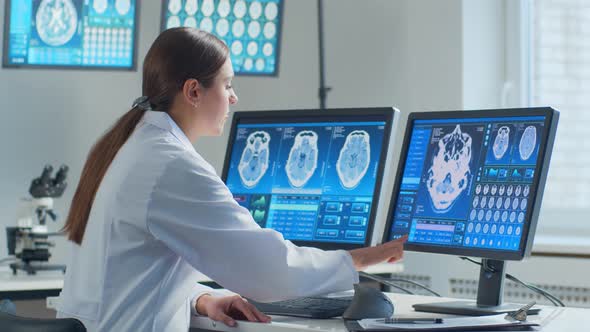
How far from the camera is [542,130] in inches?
78.8

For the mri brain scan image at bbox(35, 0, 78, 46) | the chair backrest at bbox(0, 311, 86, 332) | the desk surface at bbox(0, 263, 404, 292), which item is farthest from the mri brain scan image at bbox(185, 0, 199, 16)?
the chair backrest at bbox(0, 311, 86, 332)

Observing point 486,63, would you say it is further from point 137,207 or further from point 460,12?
point 137,207

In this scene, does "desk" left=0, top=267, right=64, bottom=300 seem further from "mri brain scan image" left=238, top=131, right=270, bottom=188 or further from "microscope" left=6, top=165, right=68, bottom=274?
"mri brain scan image" left=238, top=131, right=270, bottom=188

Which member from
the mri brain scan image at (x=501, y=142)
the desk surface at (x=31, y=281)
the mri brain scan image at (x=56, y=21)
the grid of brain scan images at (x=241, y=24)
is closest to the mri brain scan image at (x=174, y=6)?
the grid of brain scan images at (x=241, y=24)

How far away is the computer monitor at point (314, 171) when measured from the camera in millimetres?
2234

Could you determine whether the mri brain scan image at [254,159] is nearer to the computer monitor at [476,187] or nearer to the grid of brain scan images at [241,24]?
the computer monitor at [476,187]

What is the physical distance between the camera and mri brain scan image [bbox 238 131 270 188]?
7.89ft

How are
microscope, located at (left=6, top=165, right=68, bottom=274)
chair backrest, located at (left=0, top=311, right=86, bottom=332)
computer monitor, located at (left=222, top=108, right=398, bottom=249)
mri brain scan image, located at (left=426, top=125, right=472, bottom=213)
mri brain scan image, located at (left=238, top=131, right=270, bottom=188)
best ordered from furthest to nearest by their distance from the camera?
microscope, located at (left=6, top=165, right=68, bottom=274) < mri brain scan image, located at (left=238, top=131, right=270, bottom=188) < computer monitor, located at (left=222, top=108, right=398, bottom=249) < mri brain scan image, located at (left=426, top=125, right=472, bottom=213) < chair backrest, located at (left=0, top=311, right=86, bottom=332)

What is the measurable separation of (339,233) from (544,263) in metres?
1.39

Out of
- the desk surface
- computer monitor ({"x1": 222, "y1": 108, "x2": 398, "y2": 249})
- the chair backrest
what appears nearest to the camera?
the chair backrest

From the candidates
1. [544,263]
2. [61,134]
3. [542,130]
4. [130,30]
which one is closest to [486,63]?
[544,263]

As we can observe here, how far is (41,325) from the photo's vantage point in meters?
1.65

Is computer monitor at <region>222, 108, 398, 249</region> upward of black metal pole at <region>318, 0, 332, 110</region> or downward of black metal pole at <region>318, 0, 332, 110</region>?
downward

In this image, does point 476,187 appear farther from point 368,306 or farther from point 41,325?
point 41,325
